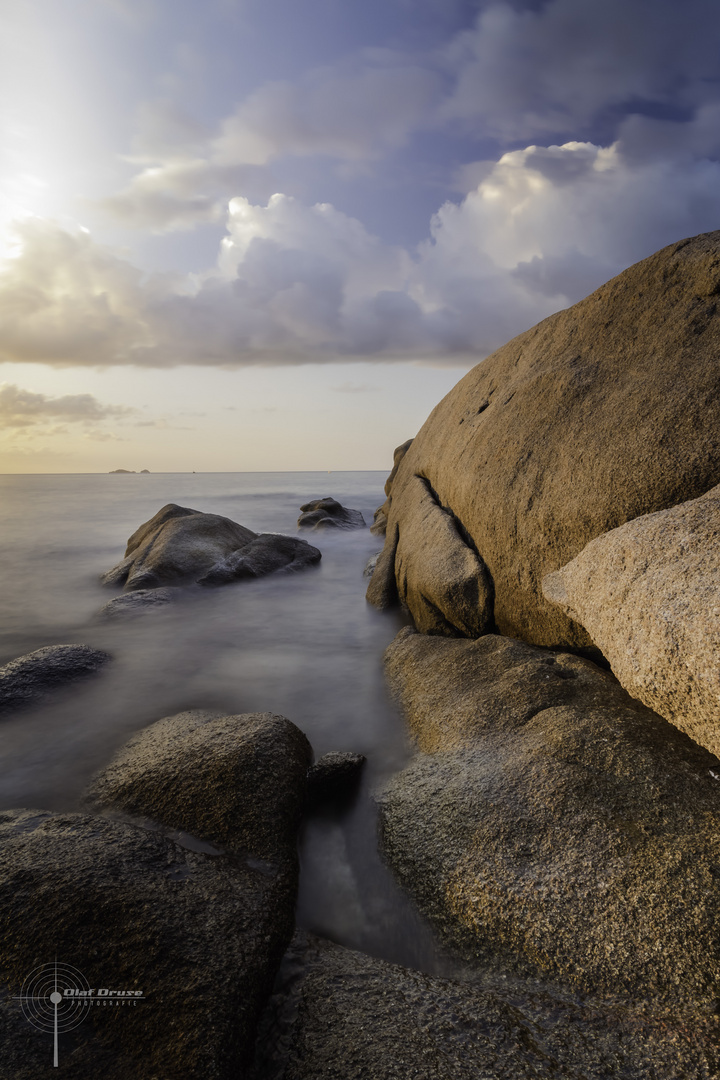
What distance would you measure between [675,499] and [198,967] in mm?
3684

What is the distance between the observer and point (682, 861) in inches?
90.0

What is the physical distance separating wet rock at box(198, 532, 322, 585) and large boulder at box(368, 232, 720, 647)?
15.1 feet

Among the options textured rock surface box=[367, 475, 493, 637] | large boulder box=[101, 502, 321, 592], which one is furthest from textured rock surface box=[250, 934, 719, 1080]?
large boulder box=[101, 502, 321, 592]

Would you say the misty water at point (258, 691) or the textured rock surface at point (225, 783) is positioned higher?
the textured rock surface at point (225, 783)

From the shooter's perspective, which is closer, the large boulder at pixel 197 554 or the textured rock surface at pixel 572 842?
the textured rock surface at pixel 572 842

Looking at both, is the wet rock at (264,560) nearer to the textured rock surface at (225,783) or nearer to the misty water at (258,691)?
the misty water at (258,691)

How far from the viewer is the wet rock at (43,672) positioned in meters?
4.83

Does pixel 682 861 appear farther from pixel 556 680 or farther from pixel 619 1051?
pixel 556 680

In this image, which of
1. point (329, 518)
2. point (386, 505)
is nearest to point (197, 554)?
point (386, 505)

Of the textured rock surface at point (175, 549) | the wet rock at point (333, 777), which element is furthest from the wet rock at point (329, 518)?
the wet rock at point (333, 777)

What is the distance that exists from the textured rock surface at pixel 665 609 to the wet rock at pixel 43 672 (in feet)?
15.6

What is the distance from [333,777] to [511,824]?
4.26 feet

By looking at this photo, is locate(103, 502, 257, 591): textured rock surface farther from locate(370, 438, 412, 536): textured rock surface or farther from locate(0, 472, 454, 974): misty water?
locate(370, 438, 412, 536): textured rock surface

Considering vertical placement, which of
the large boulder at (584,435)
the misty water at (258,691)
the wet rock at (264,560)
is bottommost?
→ the misty water at (258,691)
